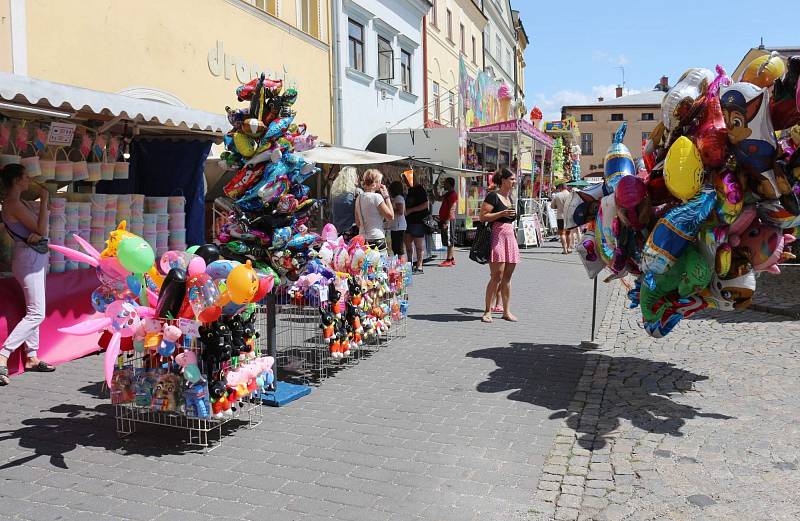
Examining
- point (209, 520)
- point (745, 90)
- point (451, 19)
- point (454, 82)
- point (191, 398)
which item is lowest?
point (209, 520)

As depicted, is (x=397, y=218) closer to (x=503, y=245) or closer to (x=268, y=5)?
(x=503, y=245)

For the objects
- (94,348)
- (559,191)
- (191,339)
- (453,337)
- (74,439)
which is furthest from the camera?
(559,191)

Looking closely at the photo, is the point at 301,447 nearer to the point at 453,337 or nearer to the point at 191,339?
the point at 191,339

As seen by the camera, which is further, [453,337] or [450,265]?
[450,265]

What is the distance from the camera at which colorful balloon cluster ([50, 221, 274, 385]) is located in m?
4.23

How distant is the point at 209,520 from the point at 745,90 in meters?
4.23

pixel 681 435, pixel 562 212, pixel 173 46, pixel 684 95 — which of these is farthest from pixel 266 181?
pixel 562 212

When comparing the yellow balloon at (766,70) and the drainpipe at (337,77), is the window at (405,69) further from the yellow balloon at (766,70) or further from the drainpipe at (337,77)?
the yellow balloon at (766,70)

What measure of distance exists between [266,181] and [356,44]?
1414cm

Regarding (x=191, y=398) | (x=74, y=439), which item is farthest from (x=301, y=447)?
(x=74, y=439)

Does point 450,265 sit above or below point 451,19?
below

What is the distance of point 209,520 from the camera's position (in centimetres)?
350

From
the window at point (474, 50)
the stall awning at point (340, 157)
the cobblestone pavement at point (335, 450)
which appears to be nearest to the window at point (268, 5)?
the stall awning at point (340, 157)

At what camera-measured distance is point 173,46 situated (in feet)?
35.8
